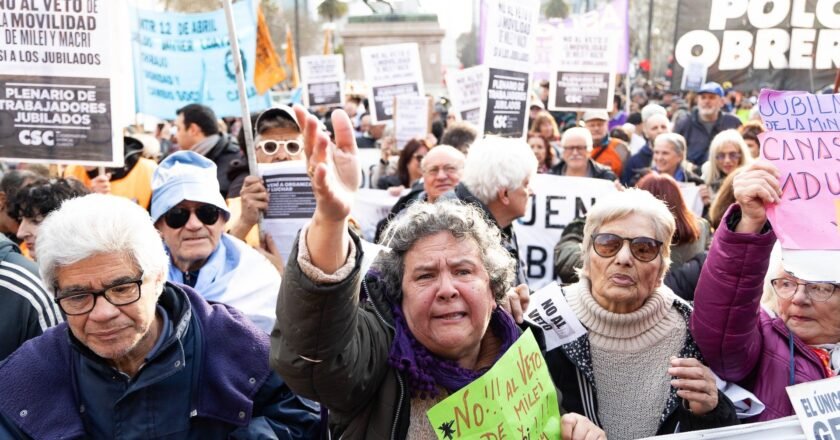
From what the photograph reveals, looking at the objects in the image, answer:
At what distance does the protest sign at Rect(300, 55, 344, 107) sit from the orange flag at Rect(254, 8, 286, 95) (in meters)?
4.75

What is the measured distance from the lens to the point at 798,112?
2.77 m

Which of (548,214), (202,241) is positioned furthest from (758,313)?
(548,214)

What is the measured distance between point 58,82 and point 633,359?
314 centimetres

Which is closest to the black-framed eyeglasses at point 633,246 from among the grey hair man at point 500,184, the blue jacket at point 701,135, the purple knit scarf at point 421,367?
the purple knit scarf at point 421,367

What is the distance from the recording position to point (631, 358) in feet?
9.86

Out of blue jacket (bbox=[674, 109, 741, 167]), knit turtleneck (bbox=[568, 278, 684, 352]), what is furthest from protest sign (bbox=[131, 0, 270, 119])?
knit turtleneck (bbox=[568, 278, 684, 352])

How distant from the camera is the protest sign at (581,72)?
30.7 ft

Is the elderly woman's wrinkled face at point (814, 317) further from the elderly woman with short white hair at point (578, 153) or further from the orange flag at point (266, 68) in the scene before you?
the orange flag at point (266, 68)

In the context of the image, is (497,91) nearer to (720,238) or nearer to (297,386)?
(720,238)

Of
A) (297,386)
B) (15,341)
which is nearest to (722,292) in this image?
(297,386)

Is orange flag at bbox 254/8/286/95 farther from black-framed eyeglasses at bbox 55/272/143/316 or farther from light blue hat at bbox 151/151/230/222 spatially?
black-framed eyeglasses at bbox 55/272/143/316

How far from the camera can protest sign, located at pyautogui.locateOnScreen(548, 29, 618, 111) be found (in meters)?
9.34

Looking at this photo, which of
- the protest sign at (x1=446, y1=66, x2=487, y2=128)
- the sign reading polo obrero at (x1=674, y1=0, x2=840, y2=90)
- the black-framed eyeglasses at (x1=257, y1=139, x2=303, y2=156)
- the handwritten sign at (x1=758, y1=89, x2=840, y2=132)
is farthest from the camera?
the protest sign at (x1=446, y1=66, x2=487, y2=128)

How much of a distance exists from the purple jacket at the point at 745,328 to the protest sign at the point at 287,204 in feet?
7.33
